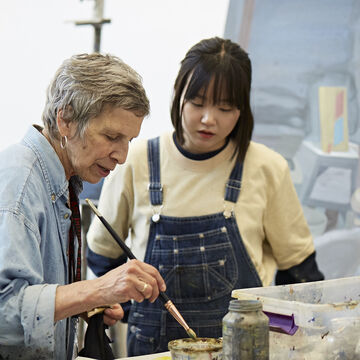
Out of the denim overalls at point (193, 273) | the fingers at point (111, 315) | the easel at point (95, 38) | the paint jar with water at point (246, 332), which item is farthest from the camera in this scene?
the easel at point (95, 38)

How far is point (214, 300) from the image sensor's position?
2061 millimetres

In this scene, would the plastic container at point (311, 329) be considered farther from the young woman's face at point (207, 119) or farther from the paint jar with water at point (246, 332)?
the young woman's face at point (207, 119)

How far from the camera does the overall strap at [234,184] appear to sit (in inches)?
83.6

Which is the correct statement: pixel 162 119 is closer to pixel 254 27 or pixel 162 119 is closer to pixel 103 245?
pixel 254 27

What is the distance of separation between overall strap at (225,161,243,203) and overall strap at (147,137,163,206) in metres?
0.23

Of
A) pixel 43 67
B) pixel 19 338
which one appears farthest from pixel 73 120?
pixel 43 67

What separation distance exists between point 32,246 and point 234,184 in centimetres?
95

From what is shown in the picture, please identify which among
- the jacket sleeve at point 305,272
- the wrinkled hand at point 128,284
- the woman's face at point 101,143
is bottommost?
the jacket sleeve at point 305,272

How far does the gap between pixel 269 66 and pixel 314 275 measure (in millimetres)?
1367

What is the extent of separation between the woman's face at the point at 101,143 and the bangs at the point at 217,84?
513mm

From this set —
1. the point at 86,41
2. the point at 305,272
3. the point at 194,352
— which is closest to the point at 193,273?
the point at 305,272

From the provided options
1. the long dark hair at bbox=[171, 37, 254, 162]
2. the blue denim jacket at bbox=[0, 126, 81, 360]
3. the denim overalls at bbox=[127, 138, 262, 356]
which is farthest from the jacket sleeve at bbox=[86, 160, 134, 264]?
the blue denim jacket at bbox=[0, 126, 81, 360]

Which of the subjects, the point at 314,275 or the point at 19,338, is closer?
the point at 19,338

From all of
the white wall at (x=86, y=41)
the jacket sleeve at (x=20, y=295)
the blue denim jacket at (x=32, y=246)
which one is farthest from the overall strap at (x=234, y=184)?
the white wall at (x=86, y=41)
